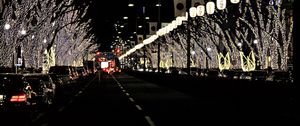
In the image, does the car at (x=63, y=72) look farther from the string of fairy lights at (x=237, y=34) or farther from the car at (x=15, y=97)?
the car at (x=15, y=97)

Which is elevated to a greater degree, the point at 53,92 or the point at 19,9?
the point at 19,9

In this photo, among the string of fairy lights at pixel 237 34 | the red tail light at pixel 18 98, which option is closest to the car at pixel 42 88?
the red tail light at pixel 18 98

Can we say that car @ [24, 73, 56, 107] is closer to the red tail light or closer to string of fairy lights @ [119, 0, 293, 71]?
the red tail light

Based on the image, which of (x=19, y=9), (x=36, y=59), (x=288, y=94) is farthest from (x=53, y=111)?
(x=36, y=59)

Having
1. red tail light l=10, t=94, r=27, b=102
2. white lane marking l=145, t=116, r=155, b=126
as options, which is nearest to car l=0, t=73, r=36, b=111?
red tail light l=10, t=94, r=27, b=102

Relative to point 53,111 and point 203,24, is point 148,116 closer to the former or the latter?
point 53,111

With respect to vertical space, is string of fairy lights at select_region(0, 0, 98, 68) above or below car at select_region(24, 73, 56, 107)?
above

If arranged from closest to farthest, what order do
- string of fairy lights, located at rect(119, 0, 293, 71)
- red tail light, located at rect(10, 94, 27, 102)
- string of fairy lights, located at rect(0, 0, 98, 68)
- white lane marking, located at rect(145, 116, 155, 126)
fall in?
Result: white lane marking, located at rect(145, 116, 155, 126)
red tail light, located at rect(10, 94, 27, 102)
string of fairy lights, located at rect(119, 0, 293, 71)
string of fairy lights, located at rect(0, 0, 98, 68)

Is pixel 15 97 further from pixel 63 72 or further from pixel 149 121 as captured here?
pixel 63 72

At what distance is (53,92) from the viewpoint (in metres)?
28.9

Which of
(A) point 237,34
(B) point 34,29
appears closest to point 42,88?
(B) point 34,29

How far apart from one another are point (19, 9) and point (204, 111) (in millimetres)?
31135

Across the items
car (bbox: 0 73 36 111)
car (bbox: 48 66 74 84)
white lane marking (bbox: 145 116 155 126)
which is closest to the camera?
white lane marking (bbox: 145 116 155 126)

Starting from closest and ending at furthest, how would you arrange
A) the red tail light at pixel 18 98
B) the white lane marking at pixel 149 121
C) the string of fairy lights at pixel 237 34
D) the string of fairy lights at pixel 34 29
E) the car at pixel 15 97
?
the white lane marking at pixel 149 121 → the car at pixel 15 97 → the red tail light at pixel 18 98 → the string of fairy lights at pixel 237 34 → the string of fairy lights at pixel 34 29
